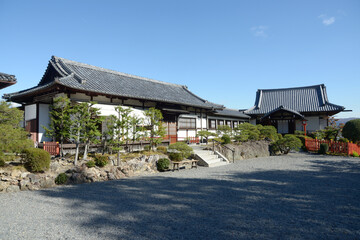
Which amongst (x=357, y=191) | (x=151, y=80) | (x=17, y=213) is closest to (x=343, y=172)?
(x=357, y=191)

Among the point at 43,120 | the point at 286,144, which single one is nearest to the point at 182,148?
the point at 43,120

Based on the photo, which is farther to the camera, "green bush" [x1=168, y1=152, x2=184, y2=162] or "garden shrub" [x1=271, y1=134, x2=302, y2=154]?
"garden shrub" [x1=271, y1=134, x2=302, y2=154]

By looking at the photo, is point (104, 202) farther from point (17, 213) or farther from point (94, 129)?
point (94, 129)

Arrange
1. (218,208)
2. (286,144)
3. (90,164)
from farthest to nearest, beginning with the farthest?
(286,144) → (90,164) → (218,208)

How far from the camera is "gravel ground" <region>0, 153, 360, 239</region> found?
394cm

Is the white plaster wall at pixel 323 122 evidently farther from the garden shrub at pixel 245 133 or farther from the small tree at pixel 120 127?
the small tree at pixel 120 127

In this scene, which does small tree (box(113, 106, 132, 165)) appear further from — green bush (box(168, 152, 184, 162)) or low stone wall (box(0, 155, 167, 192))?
green bush (box(168, 152, 184, 162))

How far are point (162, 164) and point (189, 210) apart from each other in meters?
5.77

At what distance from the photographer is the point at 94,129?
962cm

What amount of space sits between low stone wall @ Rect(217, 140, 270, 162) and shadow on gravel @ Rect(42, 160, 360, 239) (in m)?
6.00

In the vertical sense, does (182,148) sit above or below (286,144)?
above

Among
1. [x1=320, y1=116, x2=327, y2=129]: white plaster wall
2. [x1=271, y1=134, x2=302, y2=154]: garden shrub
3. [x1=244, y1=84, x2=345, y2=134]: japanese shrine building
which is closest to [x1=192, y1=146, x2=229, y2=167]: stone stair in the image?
[x1=271, y1=134, x2=302, y2=154]: garden shrub

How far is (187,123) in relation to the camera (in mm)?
18406

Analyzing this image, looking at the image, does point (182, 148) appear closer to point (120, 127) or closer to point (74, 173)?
point (120, 127)
